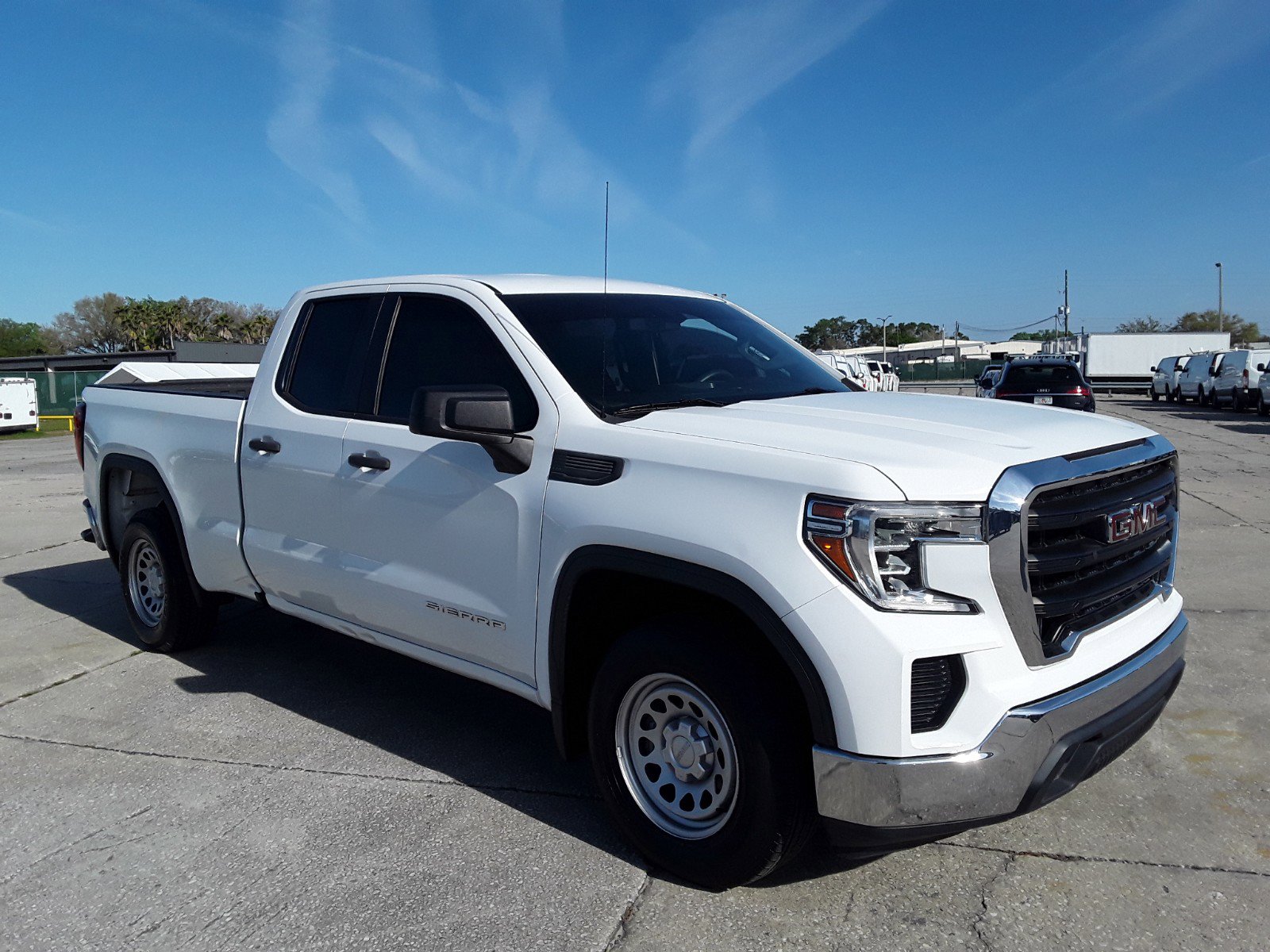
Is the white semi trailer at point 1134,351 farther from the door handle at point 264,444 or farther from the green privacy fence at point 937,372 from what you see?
the door handle at point 264,444

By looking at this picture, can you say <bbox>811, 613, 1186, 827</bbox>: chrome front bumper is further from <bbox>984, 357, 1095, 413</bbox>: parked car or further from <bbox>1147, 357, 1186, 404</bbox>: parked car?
<bbox>1147, 357, 1186, 404</bbox>: parked car

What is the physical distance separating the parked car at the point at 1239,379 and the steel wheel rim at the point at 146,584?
27584 mm

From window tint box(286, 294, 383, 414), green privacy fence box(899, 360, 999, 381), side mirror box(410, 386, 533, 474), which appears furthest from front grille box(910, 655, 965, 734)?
green privacy fence box(899, 360, 999, 381)

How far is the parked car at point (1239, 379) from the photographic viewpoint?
89.8 feet

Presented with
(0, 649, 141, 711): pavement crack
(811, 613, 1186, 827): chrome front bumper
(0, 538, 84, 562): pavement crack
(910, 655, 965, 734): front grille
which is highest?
(910, 655, 965, 734): front grille

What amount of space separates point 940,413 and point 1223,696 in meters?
2.47

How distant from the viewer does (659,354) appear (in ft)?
13.1

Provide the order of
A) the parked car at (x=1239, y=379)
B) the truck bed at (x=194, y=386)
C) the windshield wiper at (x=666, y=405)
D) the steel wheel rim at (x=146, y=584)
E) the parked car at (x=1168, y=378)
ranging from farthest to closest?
the parked car at (x=1168, y=378), the parked car at (x=1239, y=379), the truck bed at (x=194, y=386), the steel wheel rim at (x=146, y=584), the windshield wiper at (x=666, y=405)

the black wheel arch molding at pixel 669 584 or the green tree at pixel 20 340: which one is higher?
the green tree at pixel 20 340

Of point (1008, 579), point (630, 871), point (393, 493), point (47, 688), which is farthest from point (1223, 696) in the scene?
point (47, 688)

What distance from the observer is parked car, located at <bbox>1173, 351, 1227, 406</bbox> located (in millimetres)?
31297

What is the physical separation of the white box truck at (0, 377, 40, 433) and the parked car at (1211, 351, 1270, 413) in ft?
105

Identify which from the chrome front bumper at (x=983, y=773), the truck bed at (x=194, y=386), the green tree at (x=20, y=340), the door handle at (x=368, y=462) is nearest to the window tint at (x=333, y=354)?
the door handle at (x=368, y=462)

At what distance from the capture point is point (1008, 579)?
268cm
